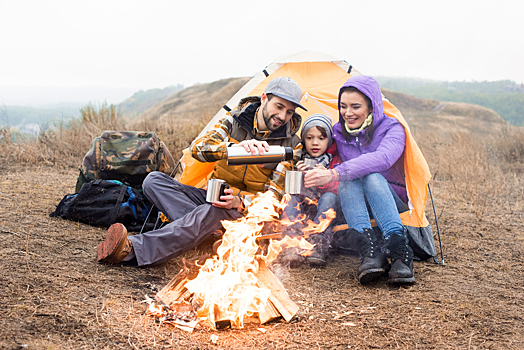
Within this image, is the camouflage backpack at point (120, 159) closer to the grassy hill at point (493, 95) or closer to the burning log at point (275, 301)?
the burning log at point (275, 301)

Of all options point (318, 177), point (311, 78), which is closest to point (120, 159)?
point (318, 177)

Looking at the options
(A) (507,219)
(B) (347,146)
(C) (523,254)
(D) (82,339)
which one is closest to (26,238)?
(D) (82,339)

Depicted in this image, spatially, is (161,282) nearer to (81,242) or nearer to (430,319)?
(81,242)

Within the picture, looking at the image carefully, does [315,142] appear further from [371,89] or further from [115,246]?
[115,246]

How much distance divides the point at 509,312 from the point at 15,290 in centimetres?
284

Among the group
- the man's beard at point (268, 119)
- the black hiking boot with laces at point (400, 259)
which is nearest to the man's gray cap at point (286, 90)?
the man's beard at point (268, 119)

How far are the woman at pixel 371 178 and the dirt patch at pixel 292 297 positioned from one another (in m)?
0.22

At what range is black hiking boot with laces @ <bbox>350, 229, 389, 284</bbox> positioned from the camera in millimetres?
2623

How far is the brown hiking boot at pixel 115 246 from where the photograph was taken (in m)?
2.47

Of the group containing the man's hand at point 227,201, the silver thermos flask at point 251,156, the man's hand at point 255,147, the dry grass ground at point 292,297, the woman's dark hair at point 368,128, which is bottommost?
the dry grass ground at point 292,297

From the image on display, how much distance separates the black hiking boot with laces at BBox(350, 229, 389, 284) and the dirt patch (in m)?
0.10

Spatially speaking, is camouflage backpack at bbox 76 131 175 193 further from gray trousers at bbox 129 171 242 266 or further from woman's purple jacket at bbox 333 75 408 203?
woman's purple jacket at bbox 333 75 408 203

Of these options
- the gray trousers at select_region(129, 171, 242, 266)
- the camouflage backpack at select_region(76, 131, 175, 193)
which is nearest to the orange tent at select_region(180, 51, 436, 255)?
the camouflage backpack at select_region(76, 131, 175, 193)

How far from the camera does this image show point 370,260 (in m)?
2.68
